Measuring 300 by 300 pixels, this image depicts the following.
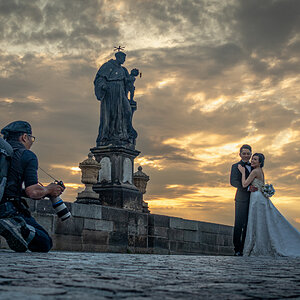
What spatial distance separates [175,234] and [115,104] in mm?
4790

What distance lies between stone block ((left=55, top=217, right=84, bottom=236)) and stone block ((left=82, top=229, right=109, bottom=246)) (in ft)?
0.62

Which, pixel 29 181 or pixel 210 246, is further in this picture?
pixel 210 246

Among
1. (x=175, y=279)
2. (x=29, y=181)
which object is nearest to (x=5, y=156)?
(x=29, y=181)

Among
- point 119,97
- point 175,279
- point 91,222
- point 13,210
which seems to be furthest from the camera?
point 119,97

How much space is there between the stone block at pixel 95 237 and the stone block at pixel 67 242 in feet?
0.63

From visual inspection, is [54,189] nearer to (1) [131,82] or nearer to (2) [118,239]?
(2) [118,239]

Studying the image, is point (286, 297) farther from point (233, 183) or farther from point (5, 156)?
point (233, 183)

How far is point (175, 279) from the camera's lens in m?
2.95

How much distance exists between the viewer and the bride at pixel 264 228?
8.82 m

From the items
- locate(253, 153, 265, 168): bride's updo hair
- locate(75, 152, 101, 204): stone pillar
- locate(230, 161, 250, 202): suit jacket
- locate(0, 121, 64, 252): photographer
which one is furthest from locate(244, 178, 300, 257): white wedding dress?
locate(75, 152, 101, 204): stone pillar

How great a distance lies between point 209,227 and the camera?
1734 cm

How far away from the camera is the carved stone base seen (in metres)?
15.9

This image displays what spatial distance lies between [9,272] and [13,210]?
9.52ft

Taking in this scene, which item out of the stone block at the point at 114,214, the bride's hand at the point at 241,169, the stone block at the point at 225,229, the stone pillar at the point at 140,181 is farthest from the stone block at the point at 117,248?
the stone block at the point at 225,229
